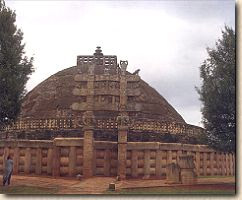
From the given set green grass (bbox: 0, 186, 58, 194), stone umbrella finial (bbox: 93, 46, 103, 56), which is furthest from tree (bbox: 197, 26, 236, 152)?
green grass (bbox: 0, 186, 58, 194)

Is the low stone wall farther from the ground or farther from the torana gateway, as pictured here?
the ground

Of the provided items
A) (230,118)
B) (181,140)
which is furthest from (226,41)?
(181,140)

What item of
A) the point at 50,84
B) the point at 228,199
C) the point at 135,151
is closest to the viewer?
the point at 228,199

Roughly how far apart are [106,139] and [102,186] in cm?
106

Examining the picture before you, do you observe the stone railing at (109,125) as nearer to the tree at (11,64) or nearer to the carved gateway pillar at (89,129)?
the carved gateway pillar at (89,129)

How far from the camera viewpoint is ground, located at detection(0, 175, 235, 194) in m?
9.23

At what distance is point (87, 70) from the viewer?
1002 centimetres

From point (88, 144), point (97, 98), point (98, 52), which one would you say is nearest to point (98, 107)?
point (97, 98)

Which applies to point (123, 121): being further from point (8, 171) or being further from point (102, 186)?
point (8, 171)

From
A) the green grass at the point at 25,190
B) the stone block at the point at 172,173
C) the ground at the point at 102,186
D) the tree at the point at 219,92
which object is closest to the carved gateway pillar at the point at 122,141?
the ground at the point at 102,186

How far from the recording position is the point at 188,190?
939 cm

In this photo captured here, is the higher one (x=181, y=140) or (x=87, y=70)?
(x=87, y=70)

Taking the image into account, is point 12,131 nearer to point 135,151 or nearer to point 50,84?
point 50,84

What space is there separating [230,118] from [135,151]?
214cm
